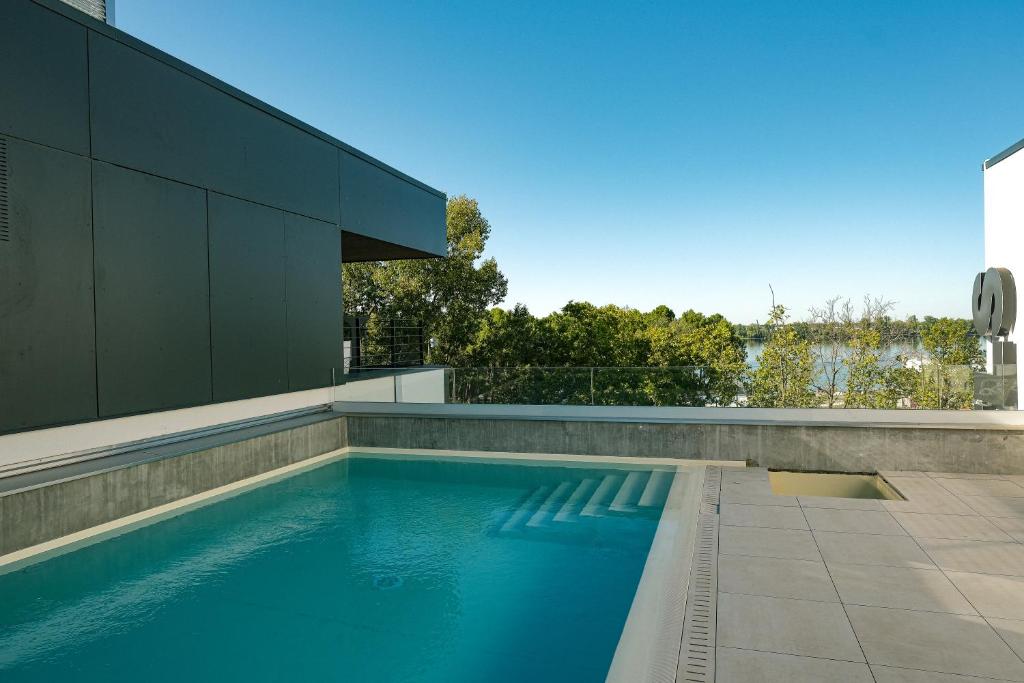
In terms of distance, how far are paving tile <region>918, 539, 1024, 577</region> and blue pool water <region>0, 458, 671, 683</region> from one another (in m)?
2.33

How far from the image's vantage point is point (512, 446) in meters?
9.71

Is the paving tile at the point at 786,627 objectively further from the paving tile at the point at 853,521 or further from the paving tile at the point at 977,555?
the paving tile at the point at 853,521

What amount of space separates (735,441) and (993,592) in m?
4.55

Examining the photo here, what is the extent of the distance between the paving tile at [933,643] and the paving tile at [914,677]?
0.17 ft

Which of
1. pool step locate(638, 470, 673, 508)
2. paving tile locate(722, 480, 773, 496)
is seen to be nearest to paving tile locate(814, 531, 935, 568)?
paving tile locate(722, 480, 773, 496)

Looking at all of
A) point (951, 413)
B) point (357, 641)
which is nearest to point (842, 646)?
point (357, 641)

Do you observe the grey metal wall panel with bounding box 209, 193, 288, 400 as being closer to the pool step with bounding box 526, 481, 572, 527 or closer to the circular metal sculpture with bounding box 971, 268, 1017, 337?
the pool step with bounding box 526, 481, 572, 527

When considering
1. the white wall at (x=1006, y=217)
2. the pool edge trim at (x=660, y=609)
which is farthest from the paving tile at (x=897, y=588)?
the white wall at (x=1006, y=217)

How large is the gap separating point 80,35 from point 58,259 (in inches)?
89.2

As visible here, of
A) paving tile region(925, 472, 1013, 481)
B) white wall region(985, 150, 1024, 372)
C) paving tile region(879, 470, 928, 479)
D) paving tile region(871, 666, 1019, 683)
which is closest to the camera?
paving tile region(871, 666, 1019, 683)

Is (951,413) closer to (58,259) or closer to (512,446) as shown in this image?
(512,446)

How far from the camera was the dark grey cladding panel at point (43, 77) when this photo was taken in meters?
5.54

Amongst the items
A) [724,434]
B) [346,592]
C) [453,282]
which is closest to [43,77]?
[346,592]

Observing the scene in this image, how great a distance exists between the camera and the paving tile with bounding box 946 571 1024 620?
3879 mm
